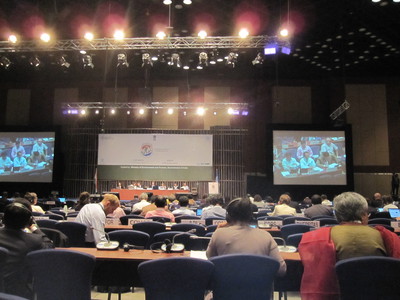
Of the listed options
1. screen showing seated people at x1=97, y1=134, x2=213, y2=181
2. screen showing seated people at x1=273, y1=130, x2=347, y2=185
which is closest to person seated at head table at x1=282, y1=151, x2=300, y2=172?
screen showing seated people at x1=273, y1=130, x2=347, y2=185

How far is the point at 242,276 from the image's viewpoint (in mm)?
2107

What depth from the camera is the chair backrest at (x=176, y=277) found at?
2.01 metres

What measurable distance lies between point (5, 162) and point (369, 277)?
16.3 meters

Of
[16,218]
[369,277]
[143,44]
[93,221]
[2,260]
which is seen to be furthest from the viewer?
[143,44]

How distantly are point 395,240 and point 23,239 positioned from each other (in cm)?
268

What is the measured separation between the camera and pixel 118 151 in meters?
15.3

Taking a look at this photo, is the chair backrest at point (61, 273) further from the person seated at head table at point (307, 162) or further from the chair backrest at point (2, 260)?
the person seated at head table at point (307, 162)

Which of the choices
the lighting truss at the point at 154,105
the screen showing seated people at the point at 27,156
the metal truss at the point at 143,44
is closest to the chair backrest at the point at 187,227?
the metal truss at the point at 143,44

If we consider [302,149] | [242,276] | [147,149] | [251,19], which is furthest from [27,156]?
[242,276]

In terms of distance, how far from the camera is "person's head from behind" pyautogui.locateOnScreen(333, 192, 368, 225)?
2322 mm

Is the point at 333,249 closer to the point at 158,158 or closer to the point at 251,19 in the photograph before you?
the point at 251,19

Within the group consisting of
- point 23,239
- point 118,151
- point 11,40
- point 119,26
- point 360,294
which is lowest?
point 360,294

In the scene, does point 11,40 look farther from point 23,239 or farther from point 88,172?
point 23,239

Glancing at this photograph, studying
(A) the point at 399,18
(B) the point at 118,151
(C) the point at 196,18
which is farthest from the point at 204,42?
(B) the point at 118,151
